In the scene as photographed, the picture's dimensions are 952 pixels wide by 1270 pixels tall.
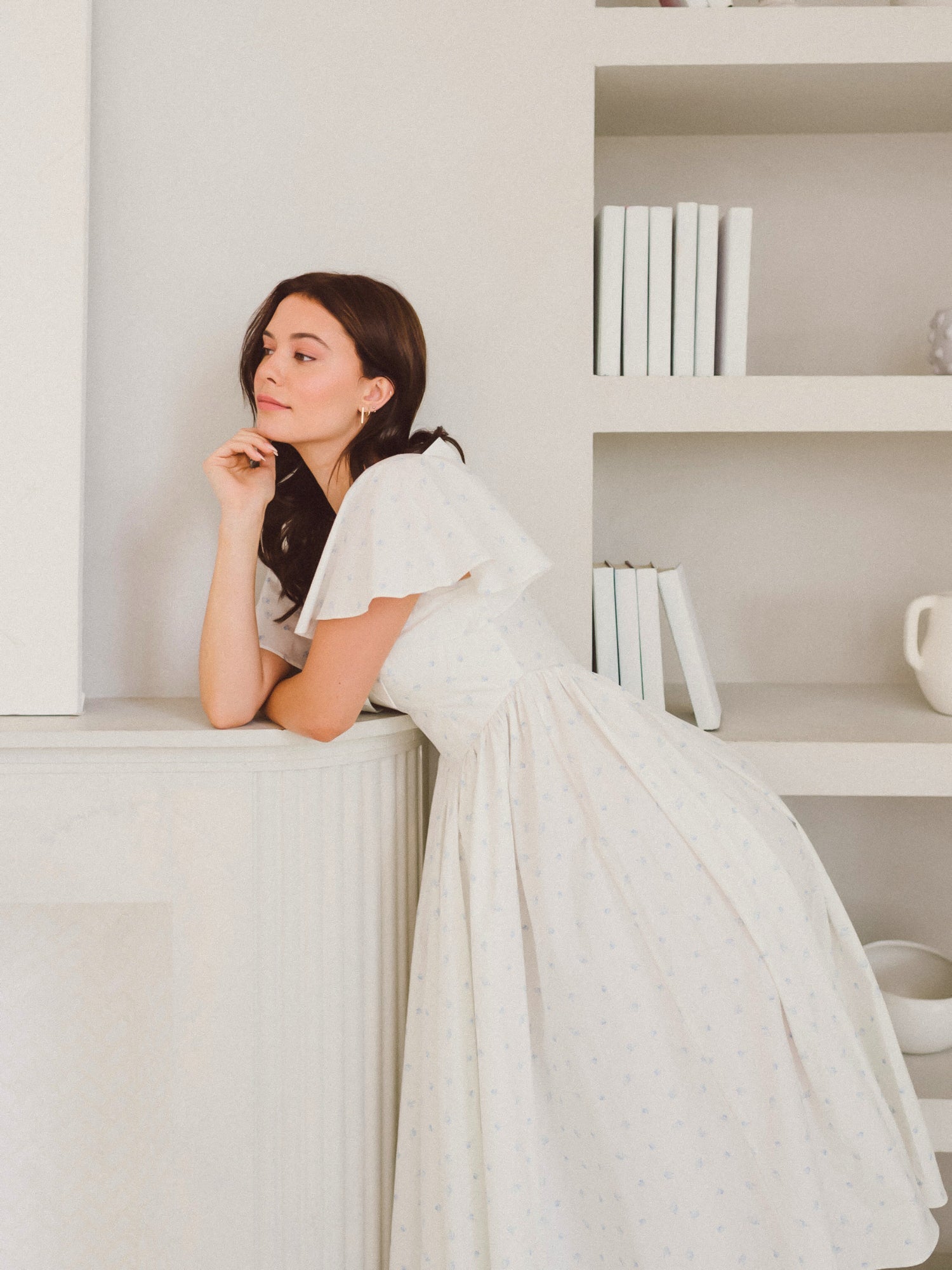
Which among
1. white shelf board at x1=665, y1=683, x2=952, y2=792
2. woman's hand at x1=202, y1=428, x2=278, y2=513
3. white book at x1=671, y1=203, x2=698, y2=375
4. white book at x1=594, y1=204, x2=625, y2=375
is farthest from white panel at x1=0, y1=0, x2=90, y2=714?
white shelf board at x1=665, y1=683, x2=952, y2=792

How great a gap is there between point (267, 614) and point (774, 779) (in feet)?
2.42

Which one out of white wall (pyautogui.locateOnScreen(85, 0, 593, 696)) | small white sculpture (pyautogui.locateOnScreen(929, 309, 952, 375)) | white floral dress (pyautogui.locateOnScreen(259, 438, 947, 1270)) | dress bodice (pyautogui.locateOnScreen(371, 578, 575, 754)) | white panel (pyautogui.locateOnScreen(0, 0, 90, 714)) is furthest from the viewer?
small white sculpture (pyautogui.locateOnScreen(929, 309, 952, 375))

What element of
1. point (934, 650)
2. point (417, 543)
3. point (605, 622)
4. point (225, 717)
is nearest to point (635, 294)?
point (605, 622)

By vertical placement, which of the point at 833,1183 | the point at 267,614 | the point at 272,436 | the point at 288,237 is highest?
the point at 288,237

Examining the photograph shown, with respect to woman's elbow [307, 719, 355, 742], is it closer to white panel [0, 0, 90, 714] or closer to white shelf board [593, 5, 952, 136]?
white panel [0, 0, 90, 714]

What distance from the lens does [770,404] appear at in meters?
1.36

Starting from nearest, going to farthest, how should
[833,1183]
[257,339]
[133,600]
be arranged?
[833,1183] < [257,339] < [133,600]

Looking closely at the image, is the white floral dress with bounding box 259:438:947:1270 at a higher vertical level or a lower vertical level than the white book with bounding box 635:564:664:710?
lower

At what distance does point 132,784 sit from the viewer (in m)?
1.08

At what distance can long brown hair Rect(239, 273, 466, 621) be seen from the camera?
118 centimetres

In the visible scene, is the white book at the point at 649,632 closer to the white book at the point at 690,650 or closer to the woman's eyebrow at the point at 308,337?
the white book at the point at 690,650

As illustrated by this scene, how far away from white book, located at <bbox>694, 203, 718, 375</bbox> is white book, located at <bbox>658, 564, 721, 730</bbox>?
31cm

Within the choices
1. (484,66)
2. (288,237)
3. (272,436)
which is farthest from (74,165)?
(484,66)

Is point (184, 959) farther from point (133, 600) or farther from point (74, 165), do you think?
point (74, 165)
